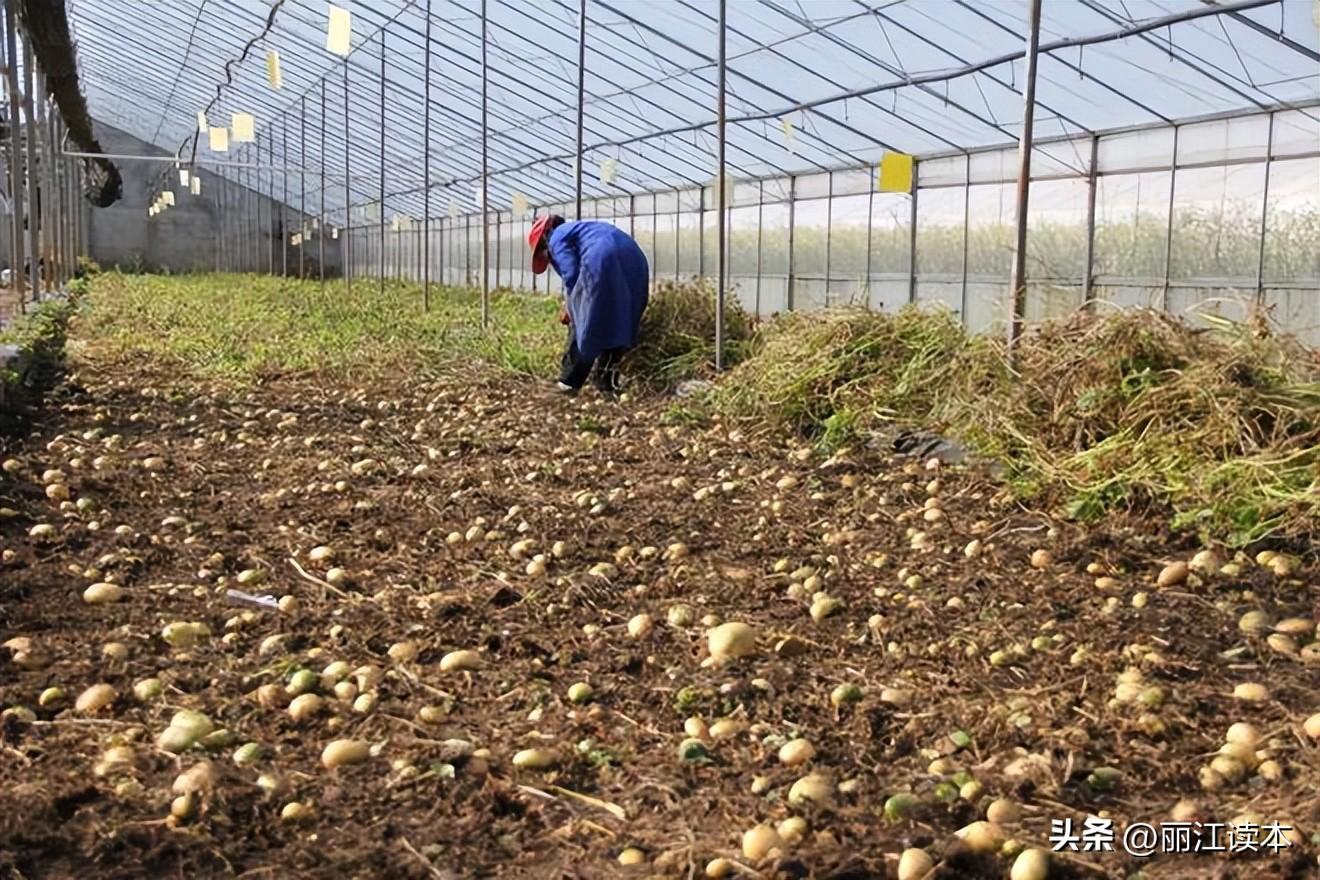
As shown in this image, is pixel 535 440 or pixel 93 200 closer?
pixel 535 440

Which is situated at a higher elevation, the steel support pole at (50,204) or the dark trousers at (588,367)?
the steel support pole at (50,204)

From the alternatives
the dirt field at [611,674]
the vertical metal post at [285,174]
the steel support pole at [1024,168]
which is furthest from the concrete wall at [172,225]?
the dirt field at [611,674]

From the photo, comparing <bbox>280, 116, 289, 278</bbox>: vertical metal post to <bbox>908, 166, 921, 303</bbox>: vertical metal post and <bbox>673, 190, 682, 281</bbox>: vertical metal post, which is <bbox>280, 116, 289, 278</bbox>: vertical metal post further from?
<bbox>908, 166, 921, 303</bbox>: vertical metal post

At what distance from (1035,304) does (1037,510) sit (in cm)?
915

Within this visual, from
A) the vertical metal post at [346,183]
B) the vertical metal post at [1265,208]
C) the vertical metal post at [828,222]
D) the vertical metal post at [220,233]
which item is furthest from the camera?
the vertical metal post at [220,233]

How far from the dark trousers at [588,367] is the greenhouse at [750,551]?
31mm

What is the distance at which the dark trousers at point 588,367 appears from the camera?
8391 mm

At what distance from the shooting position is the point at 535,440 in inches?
253

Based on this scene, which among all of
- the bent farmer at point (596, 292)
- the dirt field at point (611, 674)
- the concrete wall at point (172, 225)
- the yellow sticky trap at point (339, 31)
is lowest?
the dirt field at point (611, 674)

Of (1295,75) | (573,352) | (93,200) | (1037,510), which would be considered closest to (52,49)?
(573,352)

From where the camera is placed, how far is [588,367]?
27.6 feet

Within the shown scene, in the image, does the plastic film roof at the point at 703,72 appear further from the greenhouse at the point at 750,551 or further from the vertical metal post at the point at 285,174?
the vertical metal post at the point at 285,174

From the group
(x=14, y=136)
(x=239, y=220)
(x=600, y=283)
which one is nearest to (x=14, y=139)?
(x=14, y=136)

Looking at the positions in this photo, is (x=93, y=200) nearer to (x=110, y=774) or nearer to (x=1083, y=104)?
(x=1083, y=104)
